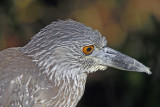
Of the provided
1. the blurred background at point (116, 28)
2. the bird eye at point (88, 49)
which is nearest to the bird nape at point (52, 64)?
the bird eye at point (88, 49)

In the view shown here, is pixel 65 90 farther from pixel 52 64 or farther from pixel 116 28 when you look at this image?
pixel 116 28

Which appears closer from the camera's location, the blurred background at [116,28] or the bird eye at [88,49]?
the bird eye at [88,49]

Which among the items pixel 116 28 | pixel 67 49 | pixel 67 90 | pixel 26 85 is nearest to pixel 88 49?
pixel 67 49

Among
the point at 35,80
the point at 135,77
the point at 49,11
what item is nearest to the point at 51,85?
the point at 35,80

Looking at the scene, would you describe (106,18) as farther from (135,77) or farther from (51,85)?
(51,85)

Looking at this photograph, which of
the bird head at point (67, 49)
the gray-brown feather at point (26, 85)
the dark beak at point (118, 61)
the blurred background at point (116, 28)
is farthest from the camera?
the blurred background at point (116, 28)

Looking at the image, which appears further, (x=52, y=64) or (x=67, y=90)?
(x=67, y=90)

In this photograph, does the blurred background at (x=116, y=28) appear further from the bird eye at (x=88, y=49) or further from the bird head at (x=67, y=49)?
the bird eye at (x=88, y=49)

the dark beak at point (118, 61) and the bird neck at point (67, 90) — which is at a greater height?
the dark beak at point (118, 61)
